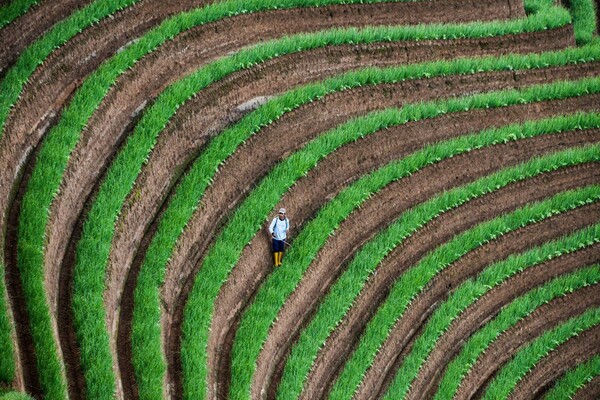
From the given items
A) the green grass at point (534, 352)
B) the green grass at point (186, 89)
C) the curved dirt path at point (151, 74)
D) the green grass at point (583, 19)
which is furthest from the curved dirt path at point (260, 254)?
the green grass at point (583, 19)

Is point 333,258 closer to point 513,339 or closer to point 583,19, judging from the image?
point 513,339

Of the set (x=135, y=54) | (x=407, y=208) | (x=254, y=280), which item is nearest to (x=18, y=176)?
(x=135, y=54)

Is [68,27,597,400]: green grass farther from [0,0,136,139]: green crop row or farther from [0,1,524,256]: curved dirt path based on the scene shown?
[0,0,136,139]: green crop row

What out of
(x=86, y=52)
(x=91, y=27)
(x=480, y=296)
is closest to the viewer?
(x=86, y=52)

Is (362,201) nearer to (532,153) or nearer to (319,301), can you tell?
(319,301)

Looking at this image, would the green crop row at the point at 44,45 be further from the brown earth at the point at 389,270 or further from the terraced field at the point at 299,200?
the brown earth at the point at 389,270

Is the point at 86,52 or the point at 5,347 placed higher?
the point at 86,52

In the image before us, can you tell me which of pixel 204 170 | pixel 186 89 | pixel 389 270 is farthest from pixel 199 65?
pixel 389 270
